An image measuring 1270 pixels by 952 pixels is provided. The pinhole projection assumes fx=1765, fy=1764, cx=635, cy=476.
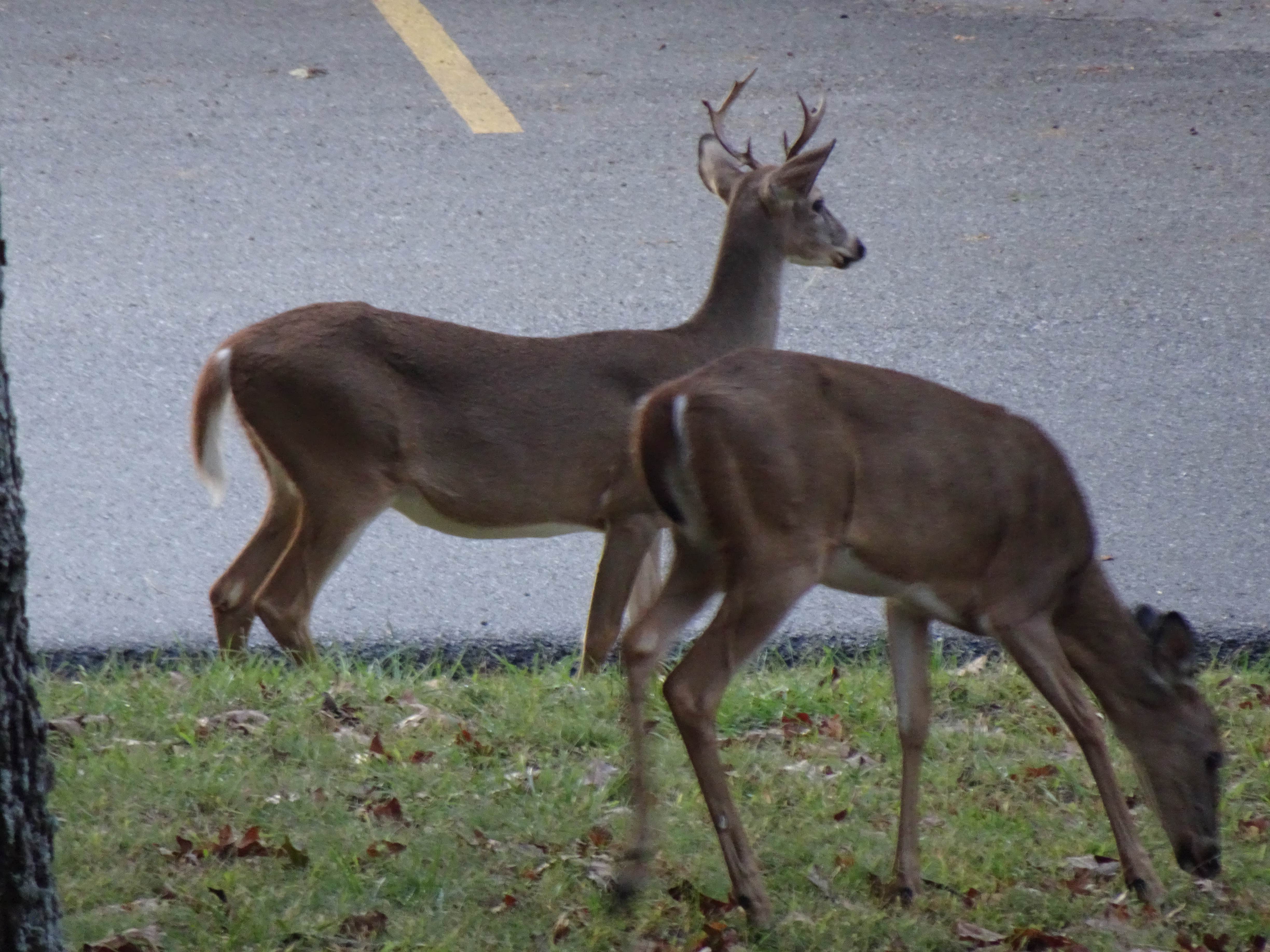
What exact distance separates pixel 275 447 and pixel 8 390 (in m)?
1.94

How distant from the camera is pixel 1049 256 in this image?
299 inches

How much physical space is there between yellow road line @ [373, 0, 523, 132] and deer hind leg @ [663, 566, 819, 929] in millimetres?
5500

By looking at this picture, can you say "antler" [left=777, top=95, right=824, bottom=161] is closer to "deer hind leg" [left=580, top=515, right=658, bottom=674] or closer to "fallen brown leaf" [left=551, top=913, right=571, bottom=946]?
"deer hind leg" [left=580, top=515, right=658, bottom=674]

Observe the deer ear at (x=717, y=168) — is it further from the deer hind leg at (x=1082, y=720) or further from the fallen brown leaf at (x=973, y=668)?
the deer hind leg at (x=1082, y=720)

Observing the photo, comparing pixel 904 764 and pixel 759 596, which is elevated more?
pixel 759 596

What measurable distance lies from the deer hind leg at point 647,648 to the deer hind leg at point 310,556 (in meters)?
1.18

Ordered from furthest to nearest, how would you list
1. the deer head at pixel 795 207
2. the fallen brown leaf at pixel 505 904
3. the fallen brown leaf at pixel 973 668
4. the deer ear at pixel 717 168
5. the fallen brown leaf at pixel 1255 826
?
1. the deer ear at pixel 717 168
2. the deer head at pixel 795 207
3. the fallen brown leaf at pixel 973 668
4. the fallen brown leaf at pixel 1255 826
5. the fallen brown leaf at pixel 505 904

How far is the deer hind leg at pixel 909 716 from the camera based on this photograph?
12.0 ft

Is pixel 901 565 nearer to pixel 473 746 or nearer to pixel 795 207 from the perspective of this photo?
pixel 473 746

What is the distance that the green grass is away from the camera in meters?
3.48

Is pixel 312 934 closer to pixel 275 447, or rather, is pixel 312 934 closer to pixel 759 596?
pixel 759 596

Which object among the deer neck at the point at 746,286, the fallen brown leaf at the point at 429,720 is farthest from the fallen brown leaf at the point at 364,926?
the deer neck at the point at 746,286

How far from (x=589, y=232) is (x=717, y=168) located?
1856 mm

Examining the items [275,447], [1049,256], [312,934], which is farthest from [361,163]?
[312,934]
